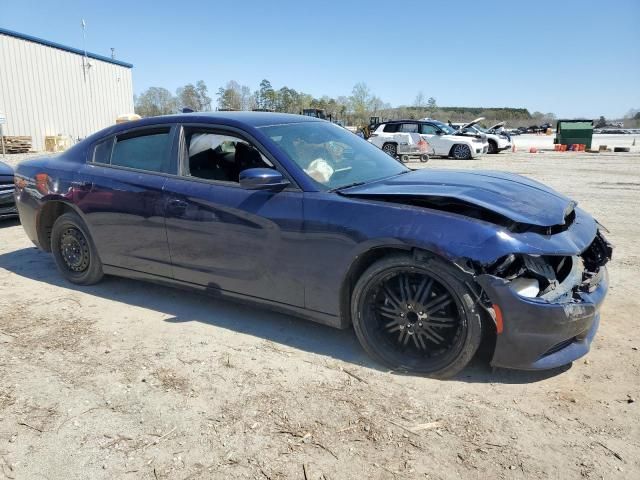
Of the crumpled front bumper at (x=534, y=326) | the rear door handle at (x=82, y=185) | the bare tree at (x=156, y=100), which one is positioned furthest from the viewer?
the bare tree at (x=156, y=100)

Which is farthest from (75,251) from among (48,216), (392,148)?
(392,148)

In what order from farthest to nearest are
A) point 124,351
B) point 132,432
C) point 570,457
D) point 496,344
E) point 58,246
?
1. point 58,246
2. point 124,351
3. point 496,344
4. point 132,432
5. point 570,457

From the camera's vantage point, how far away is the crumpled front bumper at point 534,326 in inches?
103

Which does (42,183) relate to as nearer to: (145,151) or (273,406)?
(145,151)

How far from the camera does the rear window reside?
3.96 m

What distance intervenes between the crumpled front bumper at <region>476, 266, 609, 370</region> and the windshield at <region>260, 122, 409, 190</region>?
1297 millimetres

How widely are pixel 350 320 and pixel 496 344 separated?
Answer: 951mm

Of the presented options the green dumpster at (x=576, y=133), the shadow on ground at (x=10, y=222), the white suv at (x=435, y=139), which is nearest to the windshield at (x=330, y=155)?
the shadow on ground at (x=10, y=222)

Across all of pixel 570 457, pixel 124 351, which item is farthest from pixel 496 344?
pixel 124 351

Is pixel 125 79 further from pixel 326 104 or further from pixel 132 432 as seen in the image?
pixel 326 104

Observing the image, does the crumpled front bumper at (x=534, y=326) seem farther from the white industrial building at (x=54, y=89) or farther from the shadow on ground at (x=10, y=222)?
the white industrial building at (x=54, y=89)

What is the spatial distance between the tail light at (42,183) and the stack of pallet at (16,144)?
2105cm

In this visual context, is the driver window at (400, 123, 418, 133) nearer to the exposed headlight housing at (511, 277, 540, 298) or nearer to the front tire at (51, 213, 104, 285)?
the front tire at (51, 213, 104, 285)

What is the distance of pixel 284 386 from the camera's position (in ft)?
9.48
